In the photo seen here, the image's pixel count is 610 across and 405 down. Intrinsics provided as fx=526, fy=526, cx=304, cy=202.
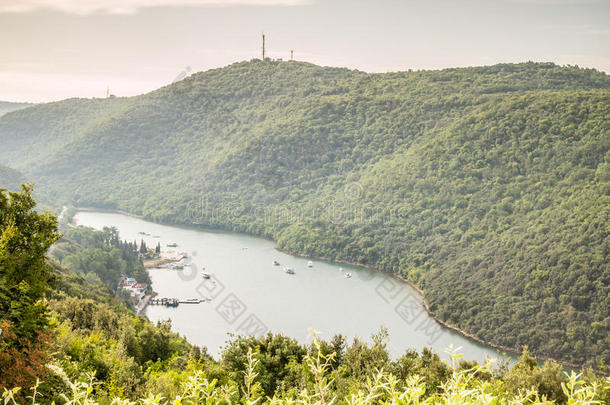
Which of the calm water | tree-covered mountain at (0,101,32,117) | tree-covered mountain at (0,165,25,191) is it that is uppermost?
tree-covered mountain at (0,101,32,117)

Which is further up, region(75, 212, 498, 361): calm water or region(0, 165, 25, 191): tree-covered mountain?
region(0, 165, 25, 191): tree-covered mountain

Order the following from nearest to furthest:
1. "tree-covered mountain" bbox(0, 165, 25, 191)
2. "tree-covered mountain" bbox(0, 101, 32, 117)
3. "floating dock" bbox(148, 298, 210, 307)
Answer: "floating dock" bbox(148, 298, 210, 307)
"tree-covered mountain" bbox(0, 165, 25, 191)
"tree-covered mountain" bbox(0, 101, 32, 117)

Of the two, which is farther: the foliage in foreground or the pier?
the pier

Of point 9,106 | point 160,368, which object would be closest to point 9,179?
point 160,368

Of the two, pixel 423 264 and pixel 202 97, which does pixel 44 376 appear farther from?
pixel 202 97

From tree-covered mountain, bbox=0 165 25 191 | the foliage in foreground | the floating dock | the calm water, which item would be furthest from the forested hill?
the foliage in foreground

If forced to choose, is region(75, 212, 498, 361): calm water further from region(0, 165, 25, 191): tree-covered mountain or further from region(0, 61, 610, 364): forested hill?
region(0, 165, 25, 191): tree-covered mountain

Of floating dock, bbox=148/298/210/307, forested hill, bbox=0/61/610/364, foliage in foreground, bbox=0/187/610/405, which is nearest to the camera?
foliage in foreground, bbox=0/187/610/405

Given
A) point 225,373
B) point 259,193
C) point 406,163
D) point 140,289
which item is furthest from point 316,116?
point 225,373

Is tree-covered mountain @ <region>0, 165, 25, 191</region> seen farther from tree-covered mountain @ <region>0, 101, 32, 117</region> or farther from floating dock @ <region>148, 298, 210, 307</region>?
tree-covered mountain @ <region>0, 101, 32, 117</region>
